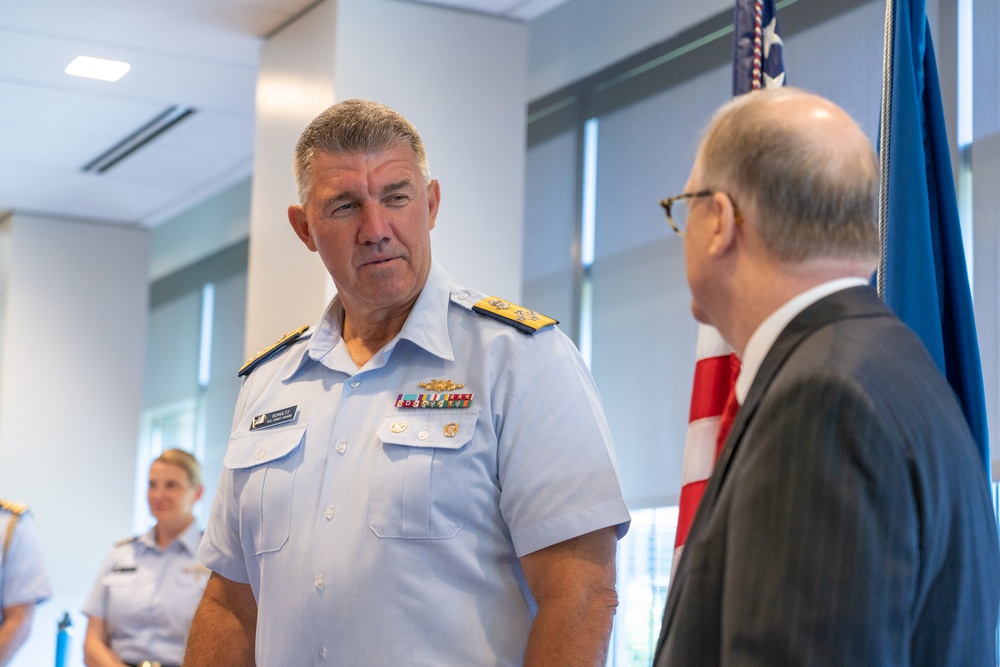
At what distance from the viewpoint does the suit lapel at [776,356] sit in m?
1.19

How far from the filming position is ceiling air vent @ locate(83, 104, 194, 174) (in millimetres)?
6125

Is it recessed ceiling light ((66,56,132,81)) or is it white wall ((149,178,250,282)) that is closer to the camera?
recessed ceiling light ((66,56,132,81))

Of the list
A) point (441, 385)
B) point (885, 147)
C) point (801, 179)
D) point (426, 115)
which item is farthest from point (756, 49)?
point (426, 115)

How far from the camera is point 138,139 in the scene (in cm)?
654

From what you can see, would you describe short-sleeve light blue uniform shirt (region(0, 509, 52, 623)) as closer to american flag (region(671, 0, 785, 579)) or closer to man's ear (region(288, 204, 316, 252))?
man's ear (region(288, 204, 316, 252))

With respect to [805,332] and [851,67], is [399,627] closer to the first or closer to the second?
[805,332]

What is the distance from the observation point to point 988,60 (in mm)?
3420

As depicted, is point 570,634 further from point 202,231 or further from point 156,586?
point 202,231

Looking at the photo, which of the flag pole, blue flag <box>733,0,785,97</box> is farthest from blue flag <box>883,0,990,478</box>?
blue flag <box>733,0,785,97</box>

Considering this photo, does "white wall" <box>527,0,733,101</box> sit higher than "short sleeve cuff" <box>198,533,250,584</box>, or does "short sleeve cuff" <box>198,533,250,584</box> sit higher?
"white wall" <box>527,0,733,101</box>

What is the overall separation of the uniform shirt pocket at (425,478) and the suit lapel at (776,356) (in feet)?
2.23

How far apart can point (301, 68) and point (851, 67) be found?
1.99 m

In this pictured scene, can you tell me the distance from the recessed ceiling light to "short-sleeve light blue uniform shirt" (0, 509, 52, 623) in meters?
1.93

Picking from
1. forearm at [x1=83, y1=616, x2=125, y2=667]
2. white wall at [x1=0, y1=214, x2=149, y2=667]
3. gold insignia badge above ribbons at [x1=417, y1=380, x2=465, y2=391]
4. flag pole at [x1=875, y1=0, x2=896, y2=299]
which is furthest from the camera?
white wall at [x1=0, y1=214, x2=149, y2=667]
